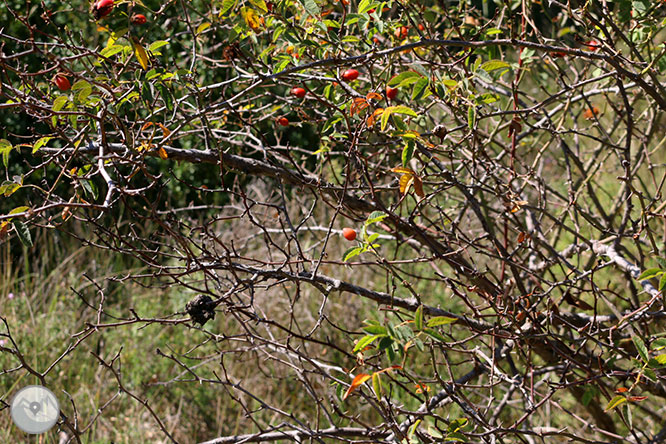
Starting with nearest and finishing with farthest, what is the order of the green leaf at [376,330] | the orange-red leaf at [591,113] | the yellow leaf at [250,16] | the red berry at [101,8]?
the green leaf at [376,330] → the red berry at [101,8] → the yellow leaf at [250,16] → the orange-red leaf at [591,113]

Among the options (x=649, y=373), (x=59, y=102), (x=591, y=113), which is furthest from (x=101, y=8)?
(x=591, y=113)

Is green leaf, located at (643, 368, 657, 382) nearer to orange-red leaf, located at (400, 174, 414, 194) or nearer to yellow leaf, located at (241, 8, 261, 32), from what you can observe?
orange-red leaf, located at (400, 174, 414, 194)

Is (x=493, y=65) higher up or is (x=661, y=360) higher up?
(x=493, y=65)

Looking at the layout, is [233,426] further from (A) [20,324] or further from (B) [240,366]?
(A) [20,324]

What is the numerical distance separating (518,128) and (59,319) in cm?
296

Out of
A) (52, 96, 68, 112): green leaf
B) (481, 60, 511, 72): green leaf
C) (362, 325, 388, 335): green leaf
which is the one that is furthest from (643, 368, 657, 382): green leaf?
(52, 96, 68, 112): green leaf

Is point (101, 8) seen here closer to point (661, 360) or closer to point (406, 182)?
point (406, 182)

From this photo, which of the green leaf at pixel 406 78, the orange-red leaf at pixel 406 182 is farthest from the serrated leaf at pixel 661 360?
the green leaf at pixel 406 78

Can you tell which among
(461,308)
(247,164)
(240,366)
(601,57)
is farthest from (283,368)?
(601,57)
